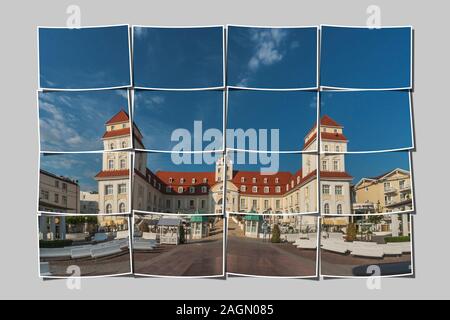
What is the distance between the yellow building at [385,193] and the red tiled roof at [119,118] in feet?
16.3

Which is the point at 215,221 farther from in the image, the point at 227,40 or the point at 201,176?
the point at 227,40

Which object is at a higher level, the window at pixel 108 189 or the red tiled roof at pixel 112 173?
the red tiled roof at pixel 112 173

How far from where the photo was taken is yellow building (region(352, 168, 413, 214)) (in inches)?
421

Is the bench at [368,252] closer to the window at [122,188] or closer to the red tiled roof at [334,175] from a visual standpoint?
the red tiled roof at [334,175]

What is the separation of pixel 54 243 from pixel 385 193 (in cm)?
697

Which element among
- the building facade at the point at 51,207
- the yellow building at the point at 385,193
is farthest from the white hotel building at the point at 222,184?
the building facade at the point at 51,207

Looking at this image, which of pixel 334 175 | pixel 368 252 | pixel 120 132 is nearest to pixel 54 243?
pixel 120 132

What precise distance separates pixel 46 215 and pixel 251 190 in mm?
4329

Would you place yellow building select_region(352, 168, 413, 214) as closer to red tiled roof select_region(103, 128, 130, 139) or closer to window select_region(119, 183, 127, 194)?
window select_region(119, 183, 127, 194)

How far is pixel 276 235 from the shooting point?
1083 cm

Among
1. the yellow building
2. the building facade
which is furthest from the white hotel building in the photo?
the building facade

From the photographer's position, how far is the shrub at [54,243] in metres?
10.9

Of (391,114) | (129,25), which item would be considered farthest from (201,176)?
(391,114)

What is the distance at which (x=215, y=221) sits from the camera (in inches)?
424
